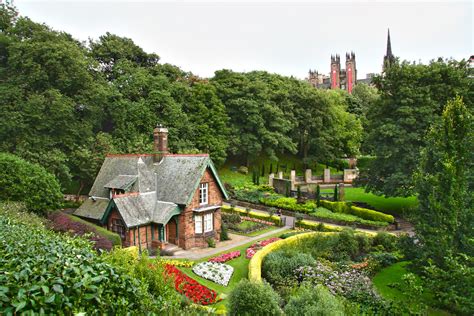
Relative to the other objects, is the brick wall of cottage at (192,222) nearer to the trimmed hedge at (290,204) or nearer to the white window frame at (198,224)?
the white window frame at (198,224)

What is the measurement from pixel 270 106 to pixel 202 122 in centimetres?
1079

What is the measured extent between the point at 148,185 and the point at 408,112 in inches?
924

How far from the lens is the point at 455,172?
1698 centimetres

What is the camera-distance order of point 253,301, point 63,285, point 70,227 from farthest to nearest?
1. point 70,227
2. point 253,301
3. point 63,285

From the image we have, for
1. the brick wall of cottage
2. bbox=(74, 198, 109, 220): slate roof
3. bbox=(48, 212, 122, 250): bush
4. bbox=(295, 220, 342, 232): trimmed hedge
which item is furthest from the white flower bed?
bbox=(295, 220, 342, 232): trimmed hedge

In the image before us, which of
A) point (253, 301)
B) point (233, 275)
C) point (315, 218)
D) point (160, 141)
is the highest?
point (160, 141)

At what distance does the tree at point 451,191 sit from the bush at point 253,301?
8961 millimetres

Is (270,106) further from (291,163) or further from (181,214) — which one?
(181,214)

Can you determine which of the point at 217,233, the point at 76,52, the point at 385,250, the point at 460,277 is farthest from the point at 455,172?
the point at 76,52

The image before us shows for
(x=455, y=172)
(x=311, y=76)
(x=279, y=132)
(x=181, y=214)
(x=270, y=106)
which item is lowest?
(x=181, y=214)

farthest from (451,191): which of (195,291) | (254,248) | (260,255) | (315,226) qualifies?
(315,226)

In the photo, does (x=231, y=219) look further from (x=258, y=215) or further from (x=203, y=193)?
(x=203, y=193)

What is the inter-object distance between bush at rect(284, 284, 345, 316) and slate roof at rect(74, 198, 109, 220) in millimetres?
17005

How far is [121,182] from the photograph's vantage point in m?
25.5
